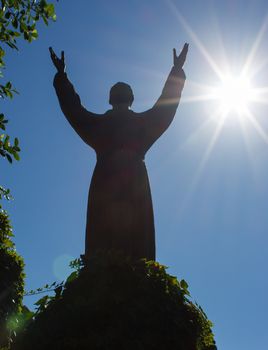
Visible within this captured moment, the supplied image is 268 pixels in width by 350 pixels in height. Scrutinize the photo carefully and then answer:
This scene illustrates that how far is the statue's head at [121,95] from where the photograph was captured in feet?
28.7

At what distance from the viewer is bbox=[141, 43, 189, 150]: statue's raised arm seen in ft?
27.7

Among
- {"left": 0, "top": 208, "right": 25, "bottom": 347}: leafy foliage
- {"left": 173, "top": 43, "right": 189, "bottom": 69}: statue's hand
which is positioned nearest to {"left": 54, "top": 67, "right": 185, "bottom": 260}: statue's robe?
{"left": 173, "top": 43, "right": 189, "bottom": 69}: statue's hand

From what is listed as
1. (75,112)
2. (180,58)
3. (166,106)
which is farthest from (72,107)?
(180,58)

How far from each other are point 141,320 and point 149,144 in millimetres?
4305

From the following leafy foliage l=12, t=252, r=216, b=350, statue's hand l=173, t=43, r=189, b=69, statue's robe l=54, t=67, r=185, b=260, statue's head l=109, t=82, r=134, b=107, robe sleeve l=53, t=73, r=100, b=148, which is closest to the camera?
leafy foliage l=12, t=252, r=216, b=350

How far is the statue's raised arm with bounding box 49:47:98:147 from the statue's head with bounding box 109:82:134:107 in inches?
19.1

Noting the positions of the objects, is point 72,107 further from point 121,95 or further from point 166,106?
point 166,106

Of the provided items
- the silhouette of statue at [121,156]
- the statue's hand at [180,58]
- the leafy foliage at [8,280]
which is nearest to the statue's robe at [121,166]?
the silhouette of statue at [121,156]

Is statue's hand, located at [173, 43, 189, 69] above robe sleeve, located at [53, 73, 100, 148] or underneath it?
above

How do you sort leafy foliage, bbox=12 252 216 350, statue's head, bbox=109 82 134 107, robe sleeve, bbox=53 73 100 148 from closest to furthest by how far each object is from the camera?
leafy foliage, bbox=12 252 216 350
robe sleeve, bbox=53 73 100 148
statue's head, bbox=109 82 134 107

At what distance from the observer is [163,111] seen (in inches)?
344

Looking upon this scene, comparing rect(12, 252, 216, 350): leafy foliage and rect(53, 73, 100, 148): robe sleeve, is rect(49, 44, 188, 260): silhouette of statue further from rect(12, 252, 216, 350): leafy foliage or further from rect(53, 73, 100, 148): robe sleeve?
rect(12, 252, 216, 350): leafy foliage

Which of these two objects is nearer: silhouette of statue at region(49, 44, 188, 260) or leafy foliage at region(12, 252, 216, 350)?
leafy foliage at region(12, 252, 216, 350)

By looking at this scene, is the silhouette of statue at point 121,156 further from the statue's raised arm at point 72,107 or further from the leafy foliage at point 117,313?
the leafy foliage at point 117,313
